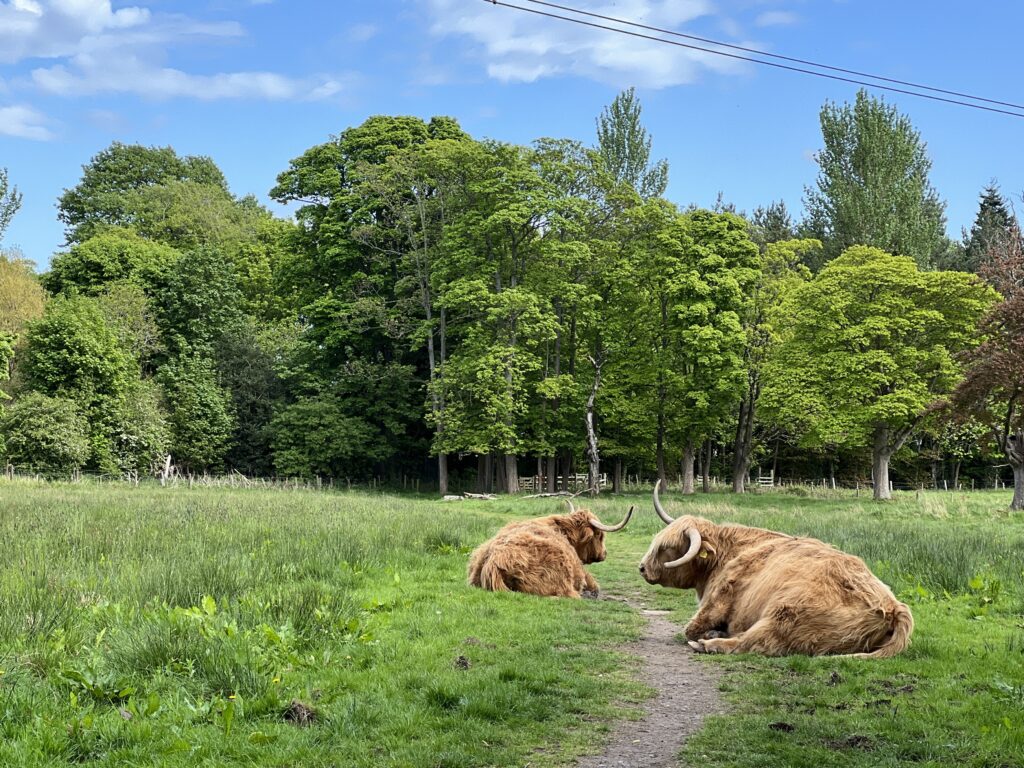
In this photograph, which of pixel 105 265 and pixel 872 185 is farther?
pixel 872 185

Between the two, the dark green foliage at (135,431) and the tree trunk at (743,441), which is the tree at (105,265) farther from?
the tree trunk at (743,441)

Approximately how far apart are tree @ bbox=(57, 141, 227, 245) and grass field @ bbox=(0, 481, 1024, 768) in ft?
171

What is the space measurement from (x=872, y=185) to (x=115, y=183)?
51.0m

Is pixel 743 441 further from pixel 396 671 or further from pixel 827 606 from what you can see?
pixel 396 671

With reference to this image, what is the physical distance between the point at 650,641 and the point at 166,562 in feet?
16.6

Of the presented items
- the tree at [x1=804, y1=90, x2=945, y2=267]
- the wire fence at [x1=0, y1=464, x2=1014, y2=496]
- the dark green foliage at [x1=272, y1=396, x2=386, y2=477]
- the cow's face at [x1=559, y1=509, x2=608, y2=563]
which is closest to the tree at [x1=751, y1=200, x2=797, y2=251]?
the tree at [x1=804, y1=90, x2=945, y2=267]

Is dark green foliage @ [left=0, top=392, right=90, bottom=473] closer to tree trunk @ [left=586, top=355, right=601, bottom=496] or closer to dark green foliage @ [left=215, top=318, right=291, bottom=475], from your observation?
dark green foliage @ [left=215, top=318, right=291, bottom=475]

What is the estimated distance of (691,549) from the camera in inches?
313

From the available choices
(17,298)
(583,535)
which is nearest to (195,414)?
(17,298)

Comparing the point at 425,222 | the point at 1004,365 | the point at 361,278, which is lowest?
the point at 1004,365

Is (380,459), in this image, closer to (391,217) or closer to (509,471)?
(509,471)

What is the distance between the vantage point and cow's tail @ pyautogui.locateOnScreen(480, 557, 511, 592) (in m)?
9.32

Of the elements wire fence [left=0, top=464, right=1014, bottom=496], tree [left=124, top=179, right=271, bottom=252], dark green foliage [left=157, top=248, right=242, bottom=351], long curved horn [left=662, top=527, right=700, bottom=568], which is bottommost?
wire fence [left=0, top=464, right=1014, bottom=496]

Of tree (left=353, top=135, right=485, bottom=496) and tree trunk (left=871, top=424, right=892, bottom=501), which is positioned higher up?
tree (left=353, top=135, right=485, bottom=496)
